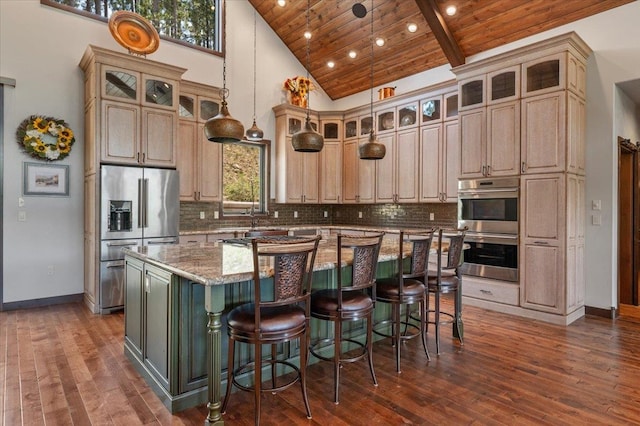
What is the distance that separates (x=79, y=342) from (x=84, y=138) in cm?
279

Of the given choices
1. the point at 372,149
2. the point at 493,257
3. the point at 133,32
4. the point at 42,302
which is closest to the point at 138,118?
the point at 133,32

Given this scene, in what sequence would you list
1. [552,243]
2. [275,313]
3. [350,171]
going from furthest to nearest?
[350,171] → [552,243] → [275,313]

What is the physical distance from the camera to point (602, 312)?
4.40 metres

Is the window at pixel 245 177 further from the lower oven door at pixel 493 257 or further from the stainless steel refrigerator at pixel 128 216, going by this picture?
the lower oven door at pixel 493 257

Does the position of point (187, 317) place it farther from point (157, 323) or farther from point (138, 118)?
point (138, 118)

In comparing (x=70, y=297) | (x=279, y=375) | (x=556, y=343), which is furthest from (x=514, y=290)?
(x=70, y=297)

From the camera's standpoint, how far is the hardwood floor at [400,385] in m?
2.25

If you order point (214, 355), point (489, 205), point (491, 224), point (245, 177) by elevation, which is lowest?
point (214, 355)

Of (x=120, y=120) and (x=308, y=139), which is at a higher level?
(x=120, y=120)

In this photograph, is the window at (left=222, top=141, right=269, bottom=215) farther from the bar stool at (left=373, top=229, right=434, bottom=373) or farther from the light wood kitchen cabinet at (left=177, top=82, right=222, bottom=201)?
the bar stool at (left=373, top=229, right=434, bottom=373)

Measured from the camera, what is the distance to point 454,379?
2.74 meters

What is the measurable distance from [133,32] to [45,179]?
2161 millimetres

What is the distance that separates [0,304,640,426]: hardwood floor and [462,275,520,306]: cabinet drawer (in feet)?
2.35

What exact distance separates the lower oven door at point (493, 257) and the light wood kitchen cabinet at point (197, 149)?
3881mm
